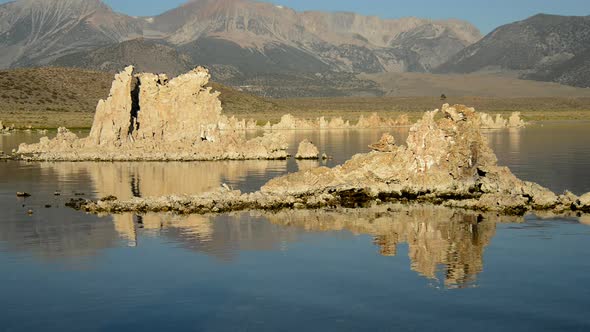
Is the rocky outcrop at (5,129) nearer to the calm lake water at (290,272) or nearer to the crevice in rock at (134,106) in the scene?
the crevice in rock at (134,106)

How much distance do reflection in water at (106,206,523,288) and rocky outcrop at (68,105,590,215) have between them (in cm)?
190

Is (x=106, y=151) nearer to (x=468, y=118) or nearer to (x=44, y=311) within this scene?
(x=468, y=118)

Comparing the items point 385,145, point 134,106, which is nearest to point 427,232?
point 385,145

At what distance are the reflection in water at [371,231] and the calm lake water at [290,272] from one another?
8 centimetres

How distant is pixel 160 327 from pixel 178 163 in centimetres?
4973

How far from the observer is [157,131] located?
80.4 metres

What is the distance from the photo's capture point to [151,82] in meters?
82.1

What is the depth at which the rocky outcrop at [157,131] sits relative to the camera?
251ft

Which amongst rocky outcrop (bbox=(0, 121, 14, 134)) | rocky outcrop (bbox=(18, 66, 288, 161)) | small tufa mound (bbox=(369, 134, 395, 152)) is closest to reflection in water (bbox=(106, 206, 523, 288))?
small tufa mound (bbox=(369, 134, 395, 152))

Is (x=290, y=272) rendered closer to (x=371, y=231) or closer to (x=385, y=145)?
(x=371, y=231)

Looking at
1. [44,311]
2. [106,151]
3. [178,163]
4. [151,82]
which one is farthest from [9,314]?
[151,82]

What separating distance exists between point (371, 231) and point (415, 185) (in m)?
10.2

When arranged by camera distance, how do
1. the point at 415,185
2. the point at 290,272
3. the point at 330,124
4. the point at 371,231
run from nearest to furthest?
the point at 290,272
the point at 371,231
the point at 415,185
the point at 330,124

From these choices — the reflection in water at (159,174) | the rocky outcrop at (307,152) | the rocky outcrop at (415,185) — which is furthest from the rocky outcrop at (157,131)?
the rocky outcrop at (415,185)
